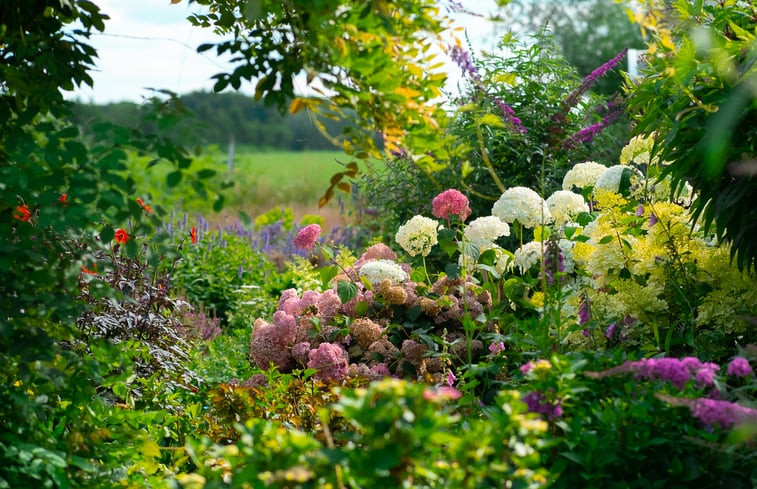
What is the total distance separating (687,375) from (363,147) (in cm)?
106

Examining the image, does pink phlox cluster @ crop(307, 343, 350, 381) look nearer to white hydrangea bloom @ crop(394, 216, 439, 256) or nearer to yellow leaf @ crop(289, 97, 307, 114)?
white hydrangea bloom @ crop(394, 216, 439, 256)

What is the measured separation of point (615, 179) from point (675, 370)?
4.80ft

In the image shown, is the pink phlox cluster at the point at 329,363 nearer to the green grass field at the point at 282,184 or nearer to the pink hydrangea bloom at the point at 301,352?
the pink hydrangea bloom at the point at 301,352

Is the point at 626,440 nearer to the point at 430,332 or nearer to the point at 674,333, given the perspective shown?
the point at 674,333

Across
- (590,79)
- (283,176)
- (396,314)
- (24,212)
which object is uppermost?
(590,79)

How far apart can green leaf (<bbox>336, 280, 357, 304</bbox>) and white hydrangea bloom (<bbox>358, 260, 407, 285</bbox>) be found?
0.11 meters

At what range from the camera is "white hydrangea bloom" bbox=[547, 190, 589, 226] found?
3525mm

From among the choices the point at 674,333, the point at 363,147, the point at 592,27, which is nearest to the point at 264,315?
the point at 674,333

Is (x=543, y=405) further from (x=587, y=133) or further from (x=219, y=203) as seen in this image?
(x=587, y=133)

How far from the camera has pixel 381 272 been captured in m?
3.46

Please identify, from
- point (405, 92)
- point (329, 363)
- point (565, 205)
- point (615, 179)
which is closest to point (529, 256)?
point (565, 205)

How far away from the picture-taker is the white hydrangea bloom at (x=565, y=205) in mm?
3525

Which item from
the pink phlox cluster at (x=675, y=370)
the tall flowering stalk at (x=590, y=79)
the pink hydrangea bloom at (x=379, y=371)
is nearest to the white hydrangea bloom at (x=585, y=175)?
the tall flowering stalk at (x=590, y=79)

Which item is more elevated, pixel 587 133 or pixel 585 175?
pixel 587 133
